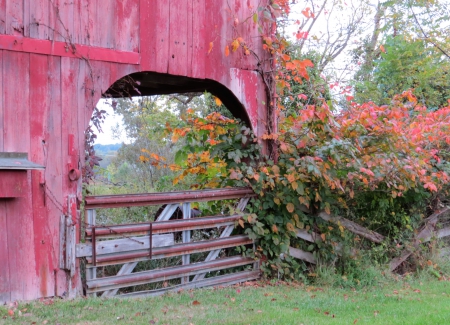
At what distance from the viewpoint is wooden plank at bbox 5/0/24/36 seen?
5289 millimetres

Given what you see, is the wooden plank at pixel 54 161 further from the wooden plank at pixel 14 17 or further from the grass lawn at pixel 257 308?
the grass lawn at pixel 257 308

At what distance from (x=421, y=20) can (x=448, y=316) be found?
15.0 meters

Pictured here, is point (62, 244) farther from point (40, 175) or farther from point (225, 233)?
point (225, 233)

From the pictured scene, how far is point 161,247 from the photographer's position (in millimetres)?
6449

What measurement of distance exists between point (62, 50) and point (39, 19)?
1.31ft

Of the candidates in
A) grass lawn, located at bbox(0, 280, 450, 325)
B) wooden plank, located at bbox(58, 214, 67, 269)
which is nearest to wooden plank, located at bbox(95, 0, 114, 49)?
wooden plank, located at bbox(58, 214, 67, 269)

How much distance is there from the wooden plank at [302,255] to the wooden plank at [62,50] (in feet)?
12.5

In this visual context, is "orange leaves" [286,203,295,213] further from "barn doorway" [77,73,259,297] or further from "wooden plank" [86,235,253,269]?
"wooden plank" [86,235,253,269]

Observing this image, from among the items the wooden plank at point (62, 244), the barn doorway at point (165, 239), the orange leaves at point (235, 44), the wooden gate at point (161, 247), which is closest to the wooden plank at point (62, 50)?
the barn doorway at point (165, 239)

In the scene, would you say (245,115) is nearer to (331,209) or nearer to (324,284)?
(331,209)

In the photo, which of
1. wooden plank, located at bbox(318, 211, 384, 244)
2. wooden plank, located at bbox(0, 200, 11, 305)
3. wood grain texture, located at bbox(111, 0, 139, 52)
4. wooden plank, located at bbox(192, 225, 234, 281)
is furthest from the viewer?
wooden plank, located at bbox(318, 211, 384, 244)

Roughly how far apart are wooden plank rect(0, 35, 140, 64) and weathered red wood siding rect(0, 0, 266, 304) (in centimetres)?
1

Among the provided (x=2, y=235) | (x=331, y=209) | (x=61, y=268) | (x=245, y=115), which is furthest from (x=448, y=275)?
(x=2, y=235)

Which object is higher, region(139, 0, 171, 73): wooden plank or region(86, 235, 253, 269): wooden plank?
region(139, 0, 171, 73): wooden plank
